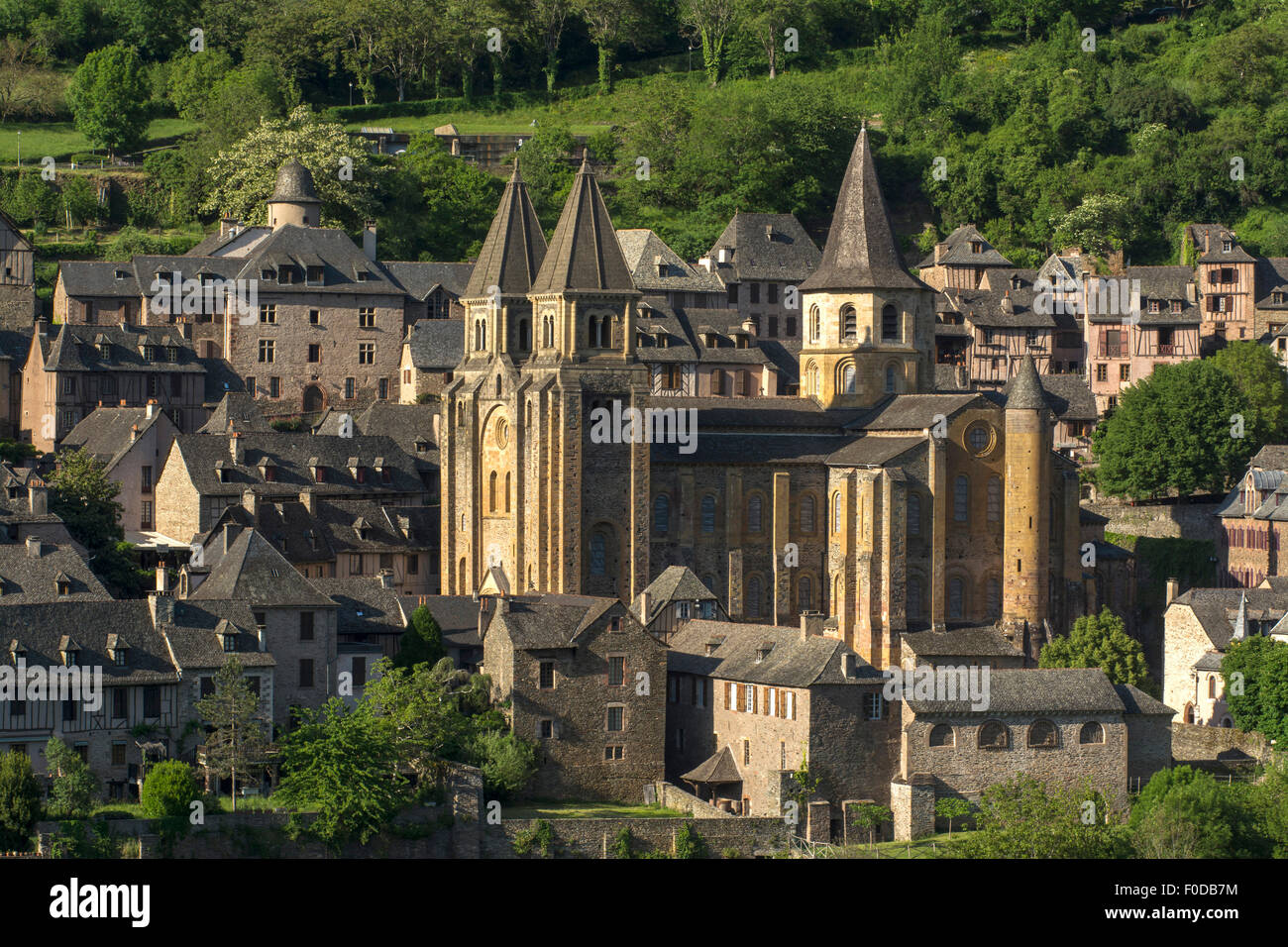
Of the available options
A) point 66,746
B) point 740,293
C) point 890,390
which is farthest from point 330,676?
point 740,293

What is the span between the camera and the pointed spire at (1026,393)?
92875 millimetres

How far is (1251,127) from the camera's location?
14025 centimetres

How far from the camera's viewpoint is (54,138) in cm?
14125

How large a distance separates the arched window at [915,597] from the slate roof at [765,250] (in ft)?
116

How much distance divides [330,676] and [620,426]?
1564 centimetres

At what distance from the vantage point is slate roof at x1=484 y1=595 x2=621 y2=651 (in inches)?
3049

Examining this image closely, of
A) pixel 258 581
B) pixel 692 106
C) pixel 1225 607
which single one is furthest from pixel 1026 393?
pixel 692 106

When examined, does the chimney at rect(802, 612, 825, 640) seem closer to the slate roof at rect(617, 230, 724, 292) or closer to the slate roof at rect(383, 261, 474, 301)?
the slate roof at rect(383, 261, 474, 301)

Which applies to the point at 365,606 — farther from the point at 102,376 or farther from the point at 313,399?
the point at 313,399

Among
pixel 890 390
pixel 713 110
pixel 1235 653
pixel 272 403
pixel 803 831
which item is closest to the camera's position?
pixel 803 831

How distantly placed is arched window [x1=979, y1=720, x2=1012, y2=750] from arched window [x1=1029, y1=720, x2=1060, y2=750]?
727 millimetres

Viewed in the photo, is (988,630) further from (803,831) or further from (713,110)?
(713,110)

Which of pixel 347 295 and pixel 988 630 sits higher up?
pixel 347 295

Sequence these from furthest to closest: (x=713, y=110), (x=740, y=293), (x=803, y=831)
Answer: (x=713, y=110) → (x=740, y=293) → (x=803, y=831)
